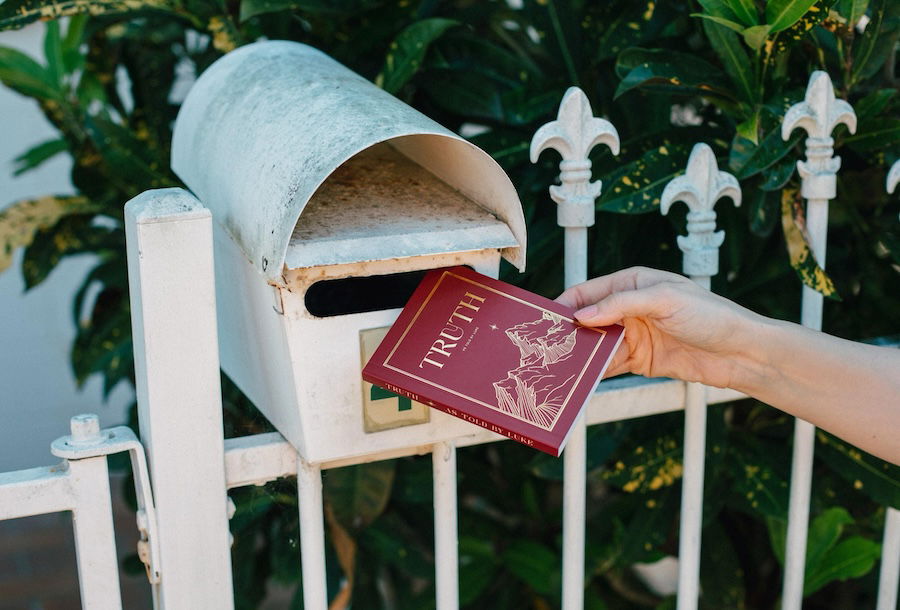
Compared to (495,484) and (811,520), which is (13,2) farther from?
(811,520)

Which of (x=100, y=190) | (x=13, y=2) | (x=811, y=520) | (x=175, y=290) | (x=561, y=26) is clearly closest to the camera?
(x=175, y=290)

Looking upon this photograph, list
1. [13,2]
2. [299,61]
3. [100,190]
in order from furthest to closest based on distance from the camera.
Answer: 1. [100,190]
2. [13,2]
3. [299,61]

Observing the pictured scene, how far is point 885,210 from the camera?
1.76 m

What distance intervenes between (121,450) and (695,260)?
0.83 meters

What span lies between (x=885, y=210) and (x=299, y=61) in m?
1.10

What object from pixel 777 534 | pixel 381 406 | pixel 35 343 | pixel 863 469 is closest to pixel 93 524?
pixel 381 406

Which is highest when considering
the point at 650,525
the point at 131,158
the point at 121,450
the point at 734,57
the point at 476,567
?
the point at 734,57

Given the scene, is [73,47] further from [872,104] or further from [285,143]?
[872,104]

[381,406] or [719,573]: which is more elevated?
[381,406]

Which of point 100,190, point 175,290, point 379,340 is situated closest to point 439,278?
point 379,340

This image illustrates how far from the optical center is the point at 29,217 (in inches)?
85.2

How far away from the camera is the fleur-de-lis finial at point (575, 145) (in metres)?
1.30

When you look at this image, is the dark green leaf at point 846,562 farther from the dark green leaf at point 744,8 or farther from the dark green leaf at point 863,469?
the dark green leaf at point 744,8

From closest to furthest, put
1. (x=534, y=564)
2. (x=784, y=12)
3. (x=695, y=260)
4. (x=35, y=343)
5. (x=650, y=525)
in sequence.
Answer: (x=784, y=12), (x=695, y=260), (x=650, y=525), (x=534, y=564), (x=35, y=343)
